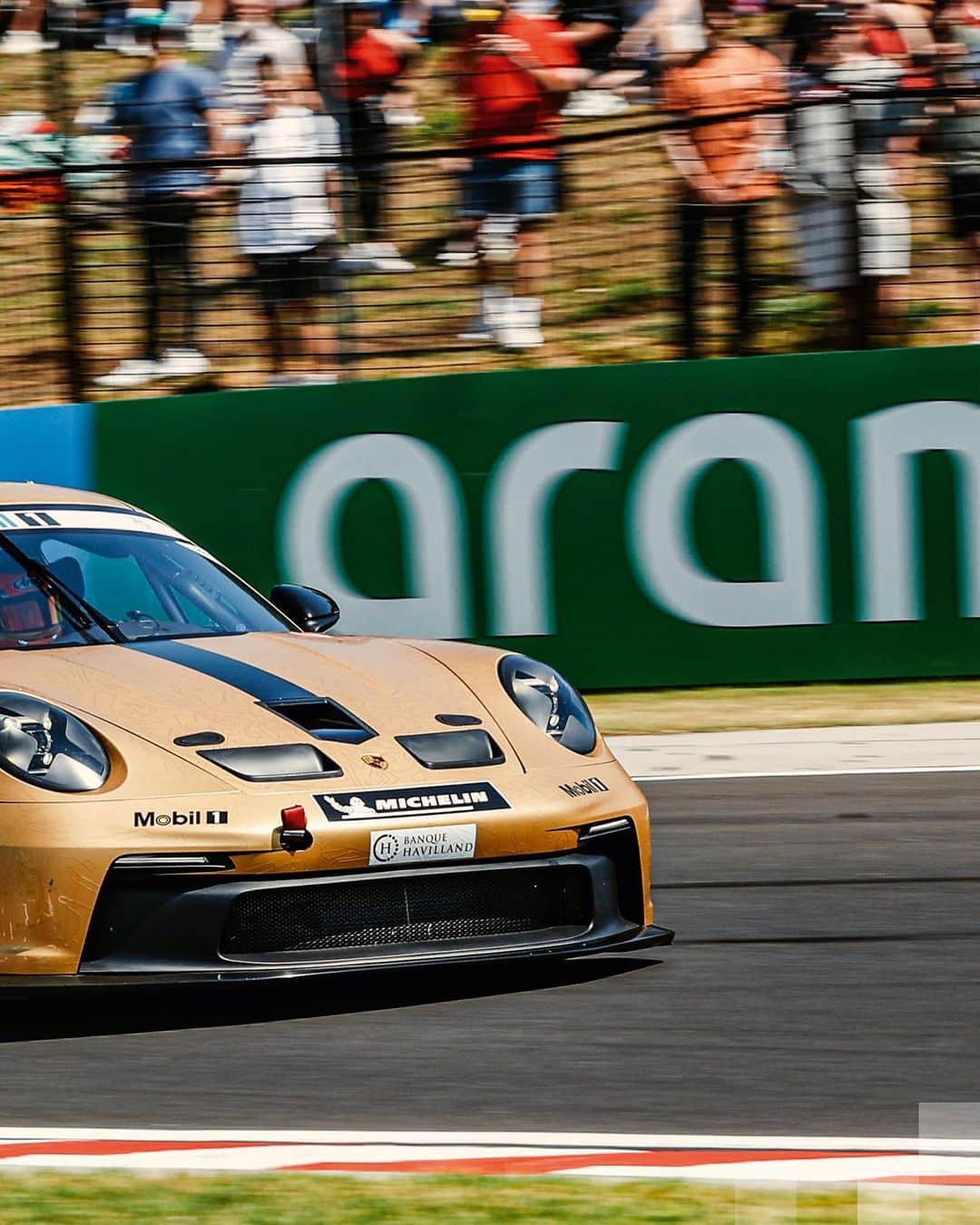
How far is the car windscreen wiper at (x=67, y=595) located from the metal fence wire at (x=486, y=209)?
16.8 feet

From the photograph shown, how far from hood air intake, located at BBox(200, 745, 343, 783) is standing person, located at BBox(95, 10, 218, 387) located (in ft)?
20.8

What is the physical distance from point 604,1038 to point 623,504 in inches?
226

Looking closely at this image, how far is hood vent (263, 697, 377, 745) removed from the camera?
491 centimetres

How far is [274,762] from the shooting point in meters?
4.75

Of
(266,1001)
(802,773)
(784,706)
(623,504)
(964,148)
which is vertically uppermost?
(964,148)

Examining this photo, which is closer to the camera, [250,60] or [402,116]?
[250,60]

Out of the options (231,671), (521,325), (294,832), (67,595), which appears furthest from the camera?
(521,325)

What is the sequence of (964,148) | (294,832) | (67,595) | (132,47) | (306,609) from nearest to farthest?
1. (294,832)
2. (67,595)
3. (306,609)
4. (964,148)
5. (132,47)

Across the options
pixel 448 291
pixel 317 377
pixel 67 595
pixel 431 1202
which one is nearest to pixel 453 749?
pixel 67 595

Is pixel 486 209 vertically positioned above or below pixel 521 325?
above

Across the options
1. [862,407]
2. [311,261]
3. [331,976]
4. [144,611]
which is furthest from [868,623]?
[331,976]

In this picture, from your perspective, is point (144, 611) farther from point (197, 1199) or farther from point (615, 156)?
point (615, 156)

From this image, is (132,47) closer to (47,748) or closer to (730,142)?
(730,142)

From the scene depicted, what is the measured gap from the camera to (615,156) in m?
10.4
